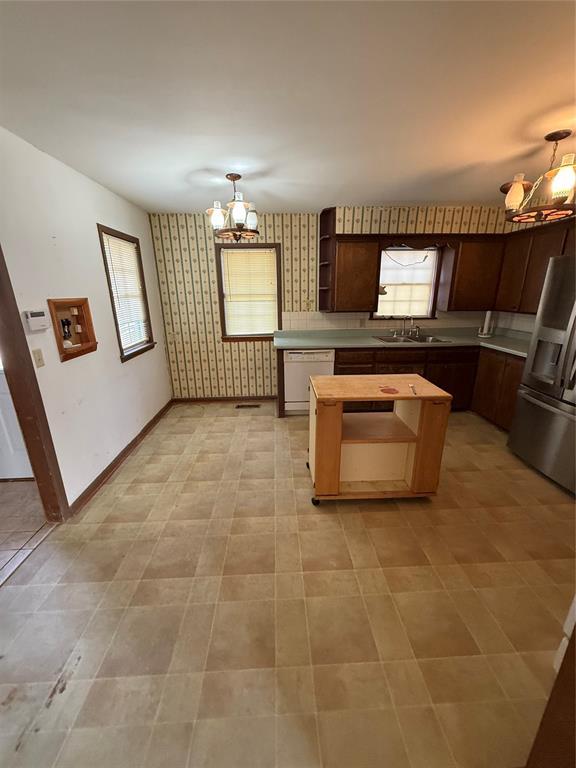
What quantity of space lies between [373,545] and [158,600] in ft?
4.33

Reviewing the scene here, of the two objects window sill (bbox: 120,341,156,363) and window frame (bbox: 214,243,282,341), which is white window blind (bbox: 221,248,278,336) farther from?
window sill (bbox: 120,341,156,363)

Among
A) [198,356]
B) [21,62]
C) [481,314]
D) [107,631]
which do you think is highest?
[21,62]

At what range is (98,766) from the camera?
3.50ft

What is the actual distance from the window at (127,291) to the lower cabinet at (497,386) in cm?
407

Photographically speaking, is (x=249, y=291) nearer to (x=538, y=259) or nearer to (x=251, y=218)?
(x=251, y=218)

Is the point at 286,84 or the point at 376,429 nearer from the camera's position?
the point at 286,84

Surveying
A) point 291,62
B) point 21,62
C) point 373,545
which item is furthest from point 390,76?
point 373,545

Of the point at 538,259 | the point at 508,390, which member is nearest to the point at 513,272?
the point at 538,259

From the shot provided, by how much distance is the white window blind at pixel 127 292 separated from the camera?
2.99 m

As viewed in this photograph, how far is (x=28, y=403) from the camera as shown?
193cm

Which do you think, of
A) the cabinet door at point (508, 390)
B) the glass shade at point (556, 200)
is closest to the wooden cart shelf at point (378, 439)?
the glass shade at point (556, 200)

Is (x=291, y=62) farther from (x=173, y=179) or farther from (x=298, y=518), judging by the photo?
(x=298, y=518)

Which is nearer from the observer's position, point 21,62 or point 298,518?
point 21,62

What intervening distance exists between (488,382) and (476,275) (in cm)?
139
